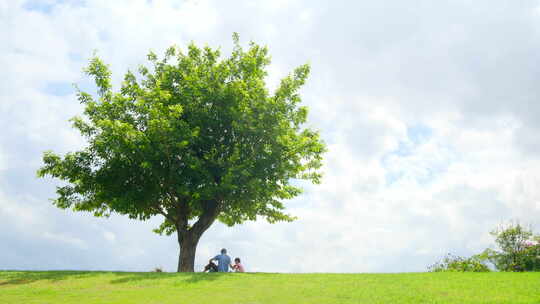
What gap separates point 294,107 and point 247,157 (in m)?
5.26

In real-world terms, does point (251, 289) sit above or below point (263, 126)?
below

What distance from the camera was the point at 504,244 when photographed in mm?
33781

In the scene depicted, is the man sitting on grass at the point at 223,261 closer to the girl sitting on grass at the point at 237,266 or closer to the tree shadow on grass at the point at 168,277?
the girl sitting on grass at the point at 237,266

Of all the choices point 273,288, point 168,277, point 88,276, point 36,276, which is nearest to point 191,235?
point 88,276

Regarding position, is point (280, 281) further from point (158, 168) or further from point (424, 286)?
point (158, 168)

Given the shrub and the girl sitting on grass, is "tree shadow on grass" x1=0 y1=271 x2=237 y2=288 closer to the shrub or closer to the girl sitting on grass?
the girl sitting on grass

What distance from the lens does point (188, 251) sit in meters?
31.4

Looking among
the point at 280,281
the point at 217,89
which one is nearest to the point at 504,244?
the point at 280,281

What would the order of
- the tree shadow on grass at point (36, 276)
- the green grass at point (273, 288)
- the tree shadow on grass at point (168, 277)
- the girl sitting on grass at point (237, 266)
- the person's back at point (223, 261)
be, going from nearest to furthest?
the green grass at point (273, 288) < the tree shadow on grass at point (168, 277) < the tree shadow on grass at point (36, 276) < the person's back at point (223, 261) < the girl sitting on grass at point (237, 266)

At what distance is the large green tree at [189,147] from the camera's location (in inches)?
1126

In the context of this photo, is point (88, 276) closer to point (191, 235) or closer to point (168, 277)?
point (168, 277)

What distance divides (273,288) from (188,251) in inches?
537

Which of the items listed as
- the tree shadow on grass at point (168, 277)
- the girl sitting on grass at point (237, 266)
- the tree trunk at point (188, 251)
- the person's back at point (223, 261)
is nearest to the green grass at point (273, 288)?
the tree shadow on grass at point (168, 277)

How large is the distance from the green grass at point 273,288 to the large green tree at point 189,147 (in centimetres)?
710
